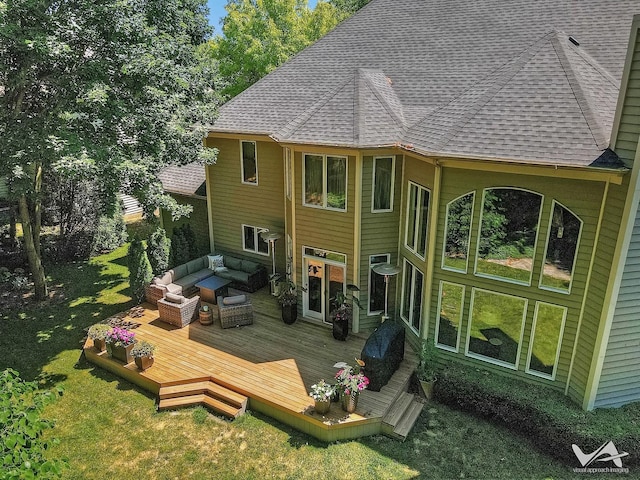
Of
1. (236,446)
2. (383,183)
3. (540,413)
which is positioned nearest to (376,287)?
(383,183)

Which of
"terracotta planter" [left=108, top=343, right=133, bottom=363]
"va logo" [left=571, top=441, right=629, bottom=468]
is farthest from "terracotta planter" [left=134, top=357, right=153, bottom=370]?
"va logo" [left=571, top=441, right=629, bottom=468]

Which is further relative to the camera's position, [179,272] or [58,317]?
[179,272]

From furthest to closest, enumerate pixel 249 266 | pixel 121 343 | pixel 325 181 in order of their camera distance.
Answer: pixel 249 266
pixel 325 181
pixel 121 343

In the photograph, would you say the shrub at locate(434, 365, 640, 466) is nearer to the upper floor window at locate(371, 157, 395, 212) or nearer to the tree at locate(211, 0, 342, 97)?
the upper floor window at locate(371, 157, 395, 212)

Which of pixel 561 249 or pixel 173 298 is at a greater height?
pixel 561 249

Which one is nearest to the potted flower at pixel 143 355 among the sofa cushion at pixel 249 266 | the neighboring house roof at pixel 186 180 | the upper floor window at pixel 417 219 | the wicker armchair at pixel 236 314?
the wicker armchair at pixel 236 314

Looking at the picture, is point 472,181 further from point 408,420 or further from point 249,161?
point 249,161

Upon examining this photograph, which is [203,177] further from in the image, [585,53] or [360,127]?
[585,53]
